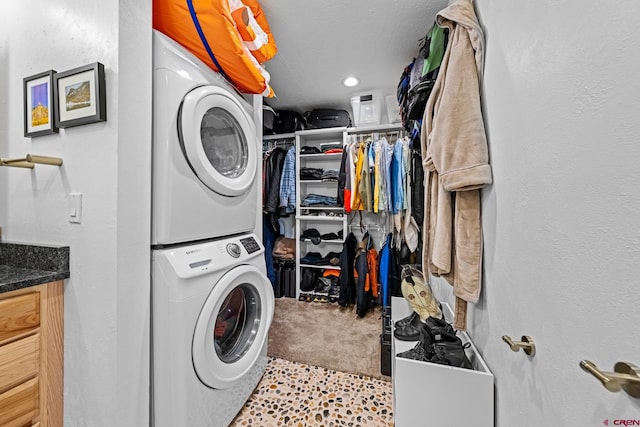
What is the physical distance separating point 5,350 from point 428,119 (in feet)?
5.66

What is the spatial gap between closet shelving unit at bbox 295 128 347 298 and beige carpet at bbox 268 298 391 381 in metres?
0.44

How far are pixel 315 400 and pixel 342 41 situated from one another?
7.41 feet

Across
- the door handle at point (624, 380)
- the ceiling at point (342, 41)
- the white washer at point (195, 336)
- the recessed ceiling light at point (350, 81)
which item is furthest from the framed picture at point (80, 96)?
the recessed ceiling light at point (350, 81)

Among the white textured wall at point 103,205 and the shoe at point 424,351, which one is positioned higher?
the white textured wall at point 103,205

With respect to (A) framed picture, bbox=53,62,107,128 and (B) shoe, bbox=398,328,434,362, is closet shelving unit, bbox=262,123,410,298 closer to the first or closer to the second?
(B) shoe, bbox=398,328,434,362

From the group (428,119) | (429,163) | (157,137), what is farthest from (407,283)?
(157,137)

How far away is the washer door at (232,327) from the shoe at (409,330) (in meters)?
0.69

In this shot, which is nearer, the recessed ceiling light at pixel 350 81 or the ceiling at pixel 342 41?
Answer: the ceiling at pixel 342 41

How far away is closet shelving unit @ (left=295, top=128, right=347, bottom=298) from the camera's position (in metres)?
2.62

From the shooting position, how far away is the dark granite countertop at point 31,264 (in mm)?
773

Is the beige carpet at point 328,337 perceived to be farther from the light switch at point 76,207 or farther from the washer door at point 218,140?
the light switch at point 76,207

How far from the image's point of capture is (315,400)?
1.30 m

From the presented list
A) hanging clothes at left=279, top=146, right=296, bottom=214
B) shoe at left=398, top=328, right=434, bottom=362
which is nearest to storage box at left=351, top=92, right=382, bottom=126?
hanging clothes at left=279, top=146, right=296, bottom=214

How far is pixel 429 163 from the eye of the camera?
1.09 meters
